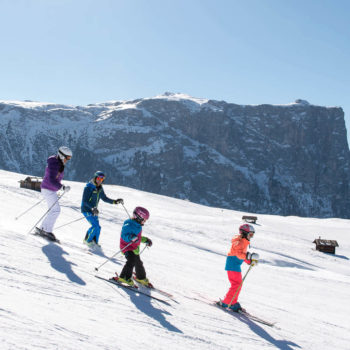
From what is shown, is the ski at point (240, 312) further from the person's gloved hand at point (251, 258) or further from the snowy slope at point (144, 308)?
the person's gloved hand at point (251, 258)

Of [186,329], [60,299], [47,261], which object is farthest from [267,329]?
[47,261]

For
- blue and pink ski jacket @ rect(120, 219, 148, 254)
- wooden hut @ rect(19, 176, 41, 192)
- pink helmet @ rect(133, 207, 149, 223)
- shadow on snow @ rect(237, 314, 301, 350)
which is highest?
pink helmet @ rect(133, 207, 149, 223)

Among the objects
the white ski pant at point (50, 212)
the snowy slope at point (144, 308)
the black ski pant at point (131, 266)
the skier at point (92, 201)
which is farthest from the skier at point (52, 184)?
the black ski pant at point (131, 266)

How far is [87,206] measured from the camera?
8.30 metres

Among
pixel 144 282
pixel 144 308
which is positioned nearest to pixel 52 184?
pixel 144 282

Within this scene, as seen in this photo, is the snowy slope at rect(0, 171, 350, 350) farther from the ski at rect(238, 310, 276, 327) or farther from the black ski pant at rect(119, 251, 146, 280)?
the black ski pant at rect(119, 251, 146, 280)

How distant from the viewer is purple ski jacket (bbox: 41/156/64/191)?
726 cm

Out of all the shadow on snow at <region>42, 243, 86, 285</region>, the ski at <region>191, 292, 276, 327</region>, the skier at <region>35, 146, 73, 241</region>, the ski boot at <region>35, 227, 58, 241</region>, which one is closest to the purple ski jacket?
the skier at <region>35, 146, 73, 241</region>

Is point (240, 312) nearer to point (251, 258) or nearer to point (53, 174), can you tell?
point (251, 258)

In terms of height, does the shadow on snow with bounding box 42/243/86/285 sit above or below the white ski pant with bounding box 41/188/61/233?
below

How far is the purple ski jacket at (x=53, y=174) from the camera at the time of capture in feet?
23.8

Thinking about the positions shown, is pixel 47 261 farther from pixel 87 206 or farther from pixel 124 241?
pixel 87 206

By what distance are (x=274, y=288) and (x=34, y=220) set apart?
24.6 ft

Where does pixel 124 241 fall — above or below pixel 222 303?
above
